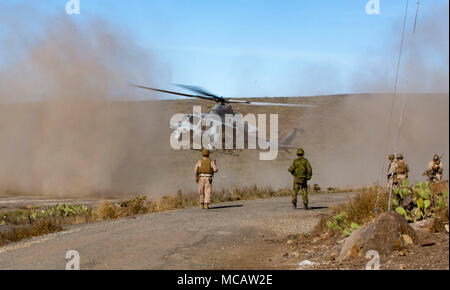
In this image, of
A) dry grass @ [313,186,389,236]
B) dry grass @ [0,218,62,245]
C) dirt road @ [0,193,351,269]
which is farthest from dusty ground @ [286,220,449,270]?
dry grass @ [0,218,62,245]

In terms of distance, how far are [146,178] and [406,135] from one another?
1846 centimetres

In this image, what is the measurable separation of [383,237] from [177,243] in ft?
14.7

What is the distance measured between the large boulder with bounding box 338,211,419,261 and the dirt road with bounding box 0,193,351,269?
1.15 metres

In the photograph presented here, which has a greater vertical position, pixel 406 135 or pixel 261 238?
pixel 406 135

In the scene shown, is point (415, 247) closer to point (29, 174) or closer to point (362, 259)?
point (362, 259)

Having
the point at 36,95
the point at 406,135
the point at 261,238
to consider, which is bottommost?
the point at 261,238

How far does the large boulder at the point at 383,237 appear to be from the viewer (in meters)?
8.78

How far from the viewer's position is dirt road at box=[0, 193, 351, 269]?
10.1 meters

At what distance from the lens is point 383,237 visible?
888 centimetres

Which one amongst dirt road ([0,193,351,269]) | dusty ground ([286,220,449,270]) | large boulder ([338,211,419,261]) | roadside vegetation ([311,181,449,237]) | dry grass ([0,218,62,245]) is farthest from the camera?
dry grass ([0,218,62,245])

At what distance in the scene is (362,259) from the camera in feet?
28.7

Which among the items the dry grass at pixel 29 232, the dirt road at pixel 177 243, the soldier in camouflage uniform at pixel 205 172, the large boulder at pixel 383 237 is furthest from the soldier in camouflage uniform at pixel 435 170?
the dry grass at pixel 29 232

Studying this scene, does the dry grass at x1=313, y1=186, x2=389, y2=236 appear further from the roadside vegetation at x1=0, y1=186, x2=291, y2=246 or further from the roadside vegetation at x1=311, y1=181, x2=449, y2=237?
the roadside vegetation at x1=0, y1=186, x2=291, y2=246
